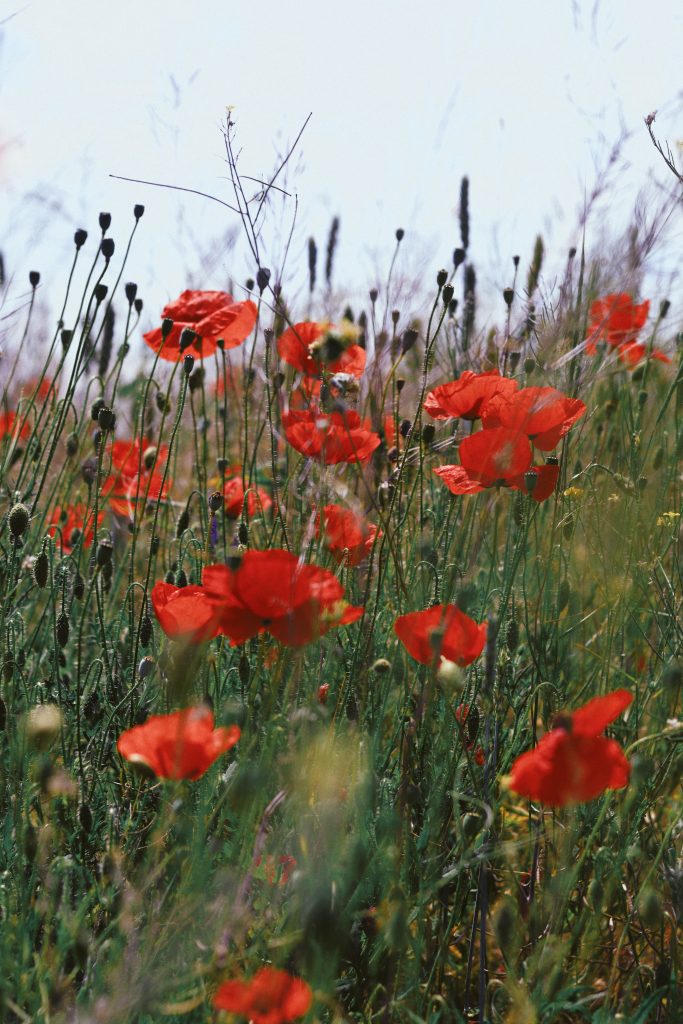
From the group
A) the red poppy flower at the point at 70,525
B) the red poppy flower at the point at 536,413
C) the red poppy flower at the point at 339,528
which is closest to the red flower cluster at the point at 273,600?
the red poppy flower at the point at 339,528

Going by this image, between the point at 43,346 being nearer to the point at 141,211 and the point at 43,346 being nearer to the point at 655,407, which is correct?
the point at 141,211

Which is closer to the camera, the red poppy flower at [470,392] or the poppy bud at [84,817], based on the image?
the poppy bud at [84,817]

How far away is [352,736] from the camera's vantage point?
117cm

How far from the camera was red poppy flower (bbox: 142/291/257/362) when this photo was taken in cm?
173

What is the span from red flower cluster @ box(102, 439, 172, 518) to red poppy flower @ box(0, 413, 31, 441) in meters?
0.22

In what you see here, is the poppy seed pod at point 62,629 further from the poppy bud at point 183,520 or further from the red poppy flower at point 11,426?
the red poppy flower at point 11,426

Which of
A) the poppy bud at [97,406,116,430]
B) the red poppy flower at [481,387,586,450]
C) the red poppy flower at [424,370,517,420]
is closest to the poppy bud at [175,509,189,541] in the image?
the poppy bud at [97,406,116,430]

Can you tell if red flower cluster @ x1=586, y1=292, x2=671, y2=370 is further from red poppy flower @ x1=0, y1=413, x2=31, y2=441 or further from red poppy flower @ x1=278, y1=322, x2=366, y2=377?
red poppy flower @ x1=0, y1=413, x2=31, y2=441

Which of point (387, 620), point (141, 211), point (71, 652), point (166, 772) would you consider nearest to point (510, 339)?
point (387, 620)

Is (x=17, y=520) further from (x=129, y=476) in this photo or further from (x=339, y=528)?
(x=129, y=476)

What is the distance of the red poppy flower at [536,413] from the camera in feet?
4.25

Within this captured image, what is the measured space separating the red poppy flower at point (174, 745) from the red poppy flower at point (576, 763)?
0.29 metres

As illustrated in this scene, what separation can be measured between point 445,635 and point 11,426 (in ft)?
4.44

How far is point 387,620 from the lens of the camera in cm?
175
